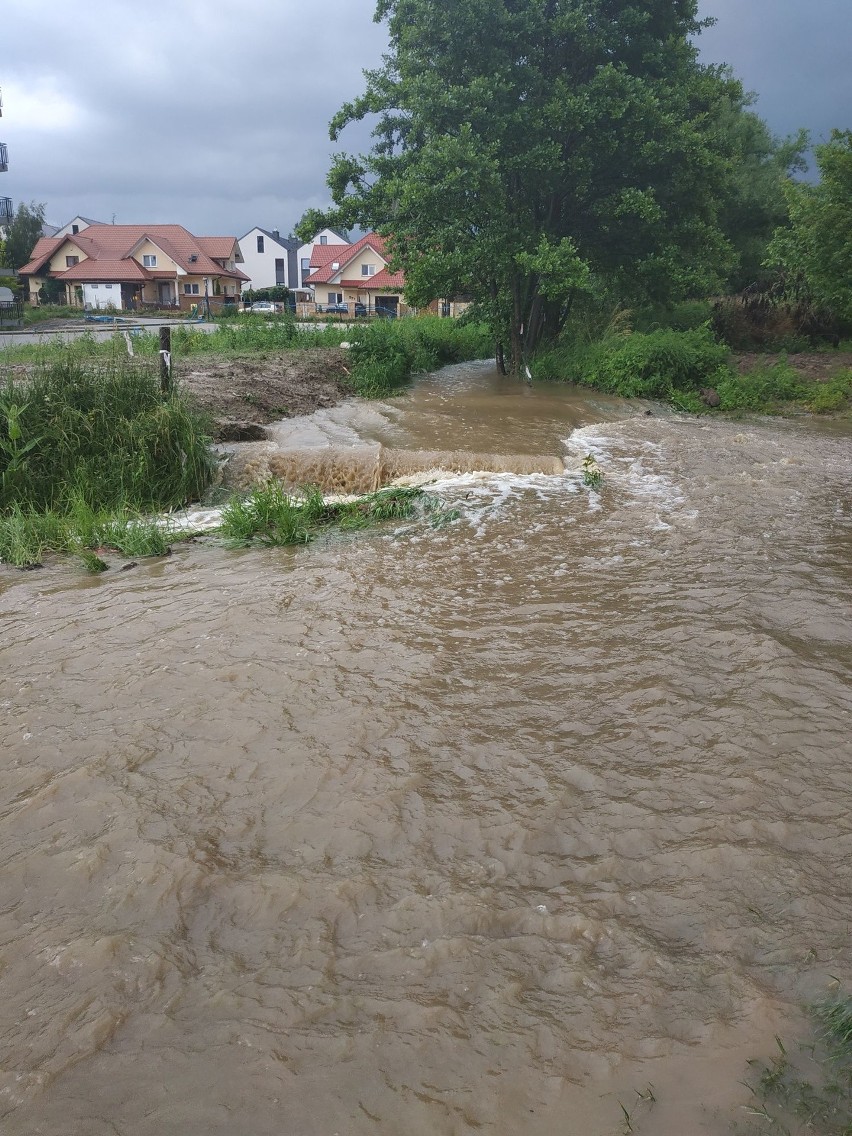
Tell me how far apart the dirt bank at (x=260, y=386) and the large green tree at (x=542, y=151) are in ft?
10.3

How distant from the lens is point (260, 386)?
14.9 m

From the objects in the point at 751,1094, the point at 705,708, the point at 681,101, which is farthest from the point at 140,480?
the point at 681,101

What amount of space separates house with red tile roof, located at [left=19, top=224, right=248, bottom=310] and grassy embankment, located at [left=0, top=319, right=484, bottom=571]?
50.1 metres

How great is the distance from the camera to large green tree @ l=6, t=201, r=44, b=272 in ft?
188

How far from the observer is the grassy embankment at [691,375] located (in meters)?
17.4

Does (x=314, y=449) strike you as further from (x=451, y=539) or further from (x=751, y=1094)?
(x=751, y=1094)

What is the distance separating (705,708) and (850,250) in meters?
18.0

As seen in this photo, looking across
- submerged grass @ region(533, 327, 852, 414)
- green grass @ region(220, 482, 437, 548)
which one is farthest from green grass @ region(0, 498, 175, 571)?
submerged grass @ region(533, 327, 852, 414)

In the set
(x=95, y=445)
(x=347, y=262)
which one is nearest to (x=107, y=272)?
(x=347, y=262)

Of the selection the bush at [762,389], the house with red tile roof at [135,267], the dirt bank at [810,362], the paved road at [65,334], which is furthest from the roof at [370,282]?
the bush at [762,389]

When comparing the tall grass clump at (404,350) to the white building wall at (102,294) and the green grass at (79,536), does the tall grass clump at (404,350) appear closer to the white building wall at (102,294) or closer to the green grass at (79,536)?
the green grass at (79,536)

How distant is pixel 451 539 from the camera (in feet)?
27.1

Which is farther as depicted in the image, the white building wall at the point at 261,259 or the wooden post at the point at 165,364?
the white building wall at the point at 261,259

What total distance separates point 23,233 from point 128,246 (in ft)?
25.3
